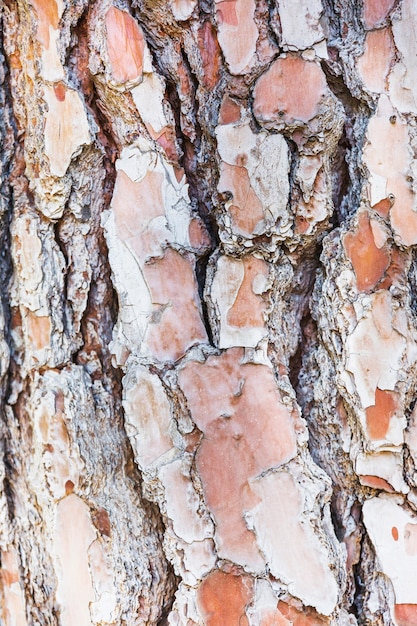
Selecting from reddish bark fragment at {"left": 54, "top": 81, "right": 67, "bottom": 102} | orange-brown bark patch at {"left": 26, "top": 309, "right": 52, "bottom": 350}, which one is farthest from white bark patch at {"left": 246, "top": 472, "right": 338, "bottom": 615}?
reddish bark fragment at {"left": 54, "top": 81, "right": 67, "bottom": 102}

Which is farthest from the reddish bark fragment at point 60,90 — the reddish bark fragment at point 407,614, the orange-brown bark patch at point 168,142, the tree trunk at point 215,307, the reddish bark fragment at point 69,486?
the reddish bark fragment at point 407,614

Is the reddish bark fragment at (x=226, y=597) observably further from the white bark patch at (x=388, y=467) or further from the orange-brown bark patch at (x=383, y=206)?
the orange-brown bark patch at (x=383, y=206)

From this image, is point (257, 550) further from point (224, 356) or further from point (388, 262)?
point (388, 262)

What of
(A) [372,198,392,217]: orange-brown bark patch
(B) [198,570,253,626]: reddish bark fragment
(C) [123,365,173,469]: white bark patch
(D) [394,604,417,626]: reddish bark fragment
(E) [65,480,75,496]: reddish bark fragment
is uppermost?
(A) [372,198,392,217]: orange-brown bark patch

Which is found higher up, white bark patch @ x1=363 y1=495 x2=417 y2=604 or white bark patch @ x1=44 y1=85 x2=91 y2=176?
white bark patch @ x1=44 y1=85 x2=91 y2=176

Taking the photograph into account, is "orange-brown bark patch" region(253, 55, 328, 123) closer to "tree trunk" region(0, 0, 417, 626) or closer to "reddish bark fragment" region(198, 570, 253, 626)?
"tree trunk" region(0, 0, 417, 626)

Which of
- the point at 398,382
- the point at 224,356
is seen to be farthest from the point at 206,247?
the point at 398,382

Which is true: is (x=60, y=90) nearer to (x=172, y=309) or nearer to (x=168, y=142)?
(x=168, y=142)
